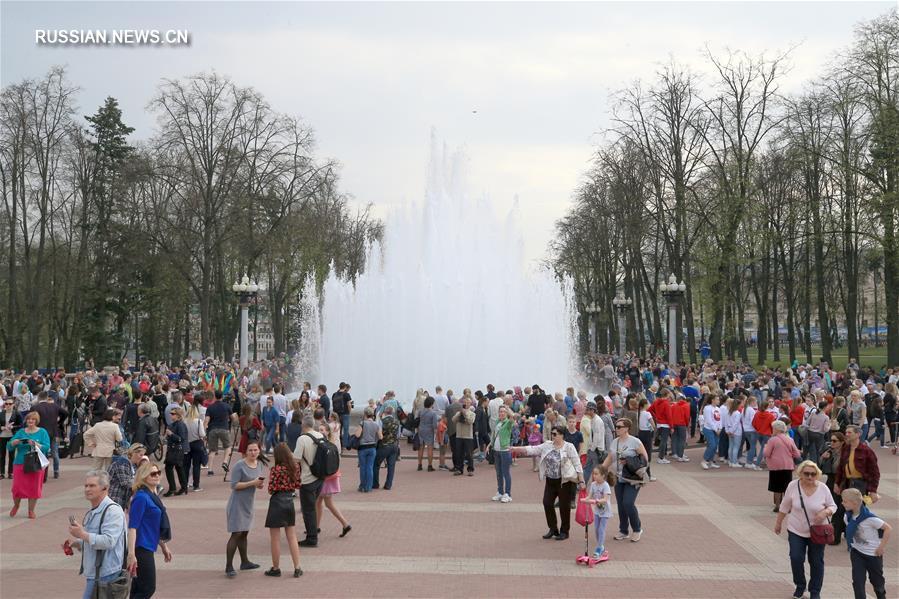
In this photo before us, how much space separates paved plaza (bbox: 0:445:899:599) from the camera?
8797mm

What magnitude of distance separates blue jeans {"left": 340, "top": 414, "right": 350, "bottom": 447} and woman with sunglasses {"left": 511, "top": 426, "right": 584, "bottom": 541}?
942 centimetres

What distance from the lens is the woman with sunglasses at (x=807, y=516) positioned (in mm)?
8203

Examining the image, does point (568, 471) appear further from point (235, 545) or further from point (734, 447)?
point (734, 447)

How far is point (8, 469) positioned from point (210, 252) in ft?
88.4

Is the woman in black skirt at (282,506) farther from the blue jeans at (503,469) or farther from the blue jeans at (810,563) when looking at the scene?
the blue jeans at (810,563)

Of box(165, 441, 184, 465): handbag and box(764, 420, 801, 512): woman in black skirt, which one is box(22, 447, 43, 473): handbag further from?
box(764, 420, 801, 512): woman in black skirt

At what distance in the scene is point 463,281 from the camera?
98.2 feet

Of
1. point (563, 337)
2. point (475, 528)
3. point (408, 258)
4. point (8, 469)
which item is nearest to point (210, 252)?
point (408, 258)

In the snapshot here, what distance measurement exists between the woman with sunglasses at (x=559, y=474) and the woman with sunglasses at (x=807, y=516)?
2.95m

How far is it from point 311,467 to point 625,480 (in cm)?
412

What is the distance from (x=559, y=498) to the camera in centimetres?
1093

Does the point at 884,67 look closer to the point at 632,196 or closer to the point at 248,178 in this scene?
the point at 632,196

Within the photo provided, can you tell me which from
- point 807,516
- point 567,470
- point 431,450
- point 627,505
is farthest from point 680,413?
point 807,516

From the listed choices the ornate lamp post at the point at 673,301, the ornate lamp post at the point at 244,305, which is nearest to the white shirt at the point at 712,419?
the ornate lamp post at the point at 673,301
